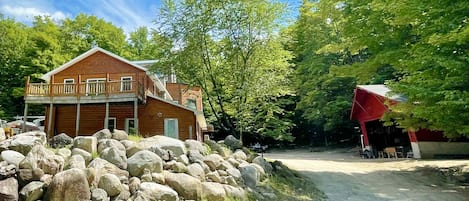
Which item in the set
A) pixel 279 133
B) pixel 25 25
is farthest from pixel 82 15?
pixel 279 133

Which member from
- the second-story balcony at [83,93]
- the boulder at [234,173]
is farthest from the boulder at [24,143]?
the second-story balcony at [83,93]

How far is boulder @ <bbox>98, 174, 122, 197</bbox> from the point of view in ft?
18.7

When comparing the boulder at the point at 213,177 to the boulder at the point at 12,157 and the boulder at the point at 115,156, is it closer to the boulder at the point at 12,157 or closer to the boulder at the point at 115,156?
the boulder at the point at 115,156

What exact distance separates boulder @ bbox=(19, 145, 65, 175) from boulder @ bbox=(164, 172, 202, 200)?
193 cm

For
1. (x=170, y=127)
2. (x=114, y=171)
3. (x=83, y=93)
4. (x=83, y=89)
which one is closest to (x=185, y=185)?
(x=114, y=171)

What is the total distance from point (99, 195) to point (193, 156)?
2.81 meters

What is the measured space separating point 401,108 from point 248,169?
5.17 m

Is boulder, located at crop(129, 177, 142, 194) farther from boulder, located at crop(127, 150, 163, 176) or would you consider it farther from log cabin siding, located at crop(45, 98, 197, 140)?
log cabin siding, located at crop(45, 98, 197, 140)

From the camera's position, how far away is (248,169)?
8.70m

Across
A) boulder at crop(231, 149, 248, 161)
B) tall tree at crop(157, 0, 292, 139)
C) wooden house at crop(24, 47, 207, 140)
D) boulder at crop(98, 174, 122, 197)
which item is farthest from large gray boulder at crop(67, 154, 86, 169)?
wooden house at crop(24, 47, 207, 140)

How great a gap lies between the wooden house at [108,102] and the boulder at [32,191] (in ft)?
36.1

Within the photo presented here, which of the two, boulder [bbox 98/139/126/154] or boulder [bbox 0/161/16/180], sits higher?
boulder [bbox 98/139/126/154]

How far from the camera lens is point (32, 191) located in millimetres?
5301

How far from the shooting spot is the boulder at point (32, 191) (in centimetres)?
525
